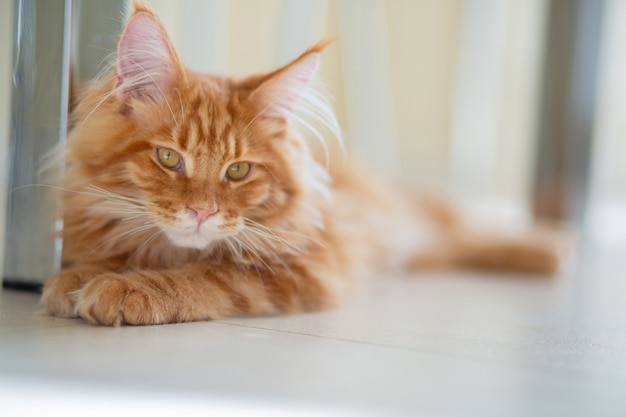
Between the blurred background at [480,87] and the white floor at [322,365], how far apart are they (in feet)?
4.10

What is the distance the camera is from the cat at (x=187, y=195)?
1216 mm

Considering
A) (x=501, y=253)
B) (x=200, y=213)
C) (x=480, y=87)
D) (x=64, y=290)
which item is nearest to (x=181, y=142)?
(x=200, y=213)

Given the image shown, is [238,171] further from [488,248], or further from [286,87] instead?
[488,248]

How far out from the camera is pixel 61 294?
123 cm

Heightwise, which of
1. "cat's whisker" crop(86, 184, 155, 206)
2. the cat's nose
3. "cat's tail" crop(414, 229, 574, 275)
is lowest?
"cat's tail" crop(414, 229, 574, 275)

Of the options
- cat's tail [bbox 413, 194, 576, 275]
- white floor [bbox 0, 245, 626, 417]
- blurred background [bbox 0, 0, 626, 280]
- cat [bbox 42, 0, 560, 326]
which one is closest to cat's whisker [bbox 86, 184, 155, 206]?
cat [bbox 42, 0, 560, 326]

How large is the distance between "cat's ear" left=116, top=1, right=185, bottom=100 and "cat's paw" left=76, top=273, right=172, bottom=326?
1.16ft

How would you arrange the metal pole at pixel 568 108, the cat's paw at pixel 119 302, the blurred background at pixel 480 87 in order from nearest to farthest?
the cat's paw at pixel 119 302
the blurred background at pixel 480 87
the metal pole at pixel 568 108

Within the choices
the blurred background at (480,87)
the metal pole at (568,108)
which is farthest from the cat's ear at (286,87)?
the metal pole at (568,108)

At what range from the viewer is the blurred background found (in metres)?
2.65

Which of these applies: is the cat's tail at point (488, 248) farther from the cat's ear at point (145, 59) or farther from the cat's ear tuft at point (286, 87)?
the cat's ear at point (145, 59)

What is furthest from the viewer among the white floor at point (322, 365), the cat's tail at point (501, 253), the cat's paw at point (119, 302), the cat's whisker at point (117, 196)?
the cat's tail at point (501, 253)

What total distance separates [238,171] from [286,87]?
0.19 metres

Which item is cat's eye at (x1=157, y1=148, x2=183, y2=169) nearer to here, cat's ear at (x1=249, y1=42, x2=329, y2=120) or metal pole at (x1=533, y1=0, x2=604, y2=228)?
cat's ear at (x1=249, y1=42, x2=329, y2=120)
